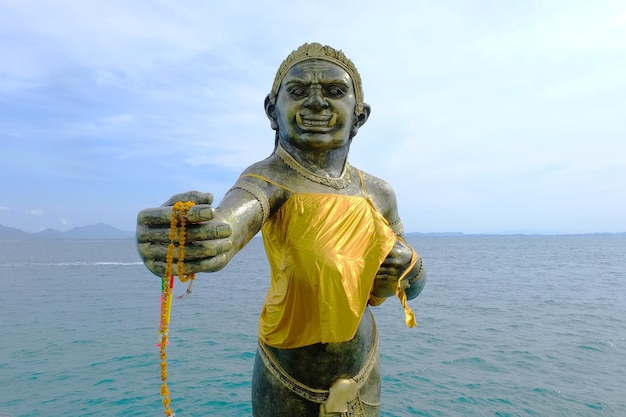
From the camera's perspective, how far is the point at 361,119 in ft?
9.77

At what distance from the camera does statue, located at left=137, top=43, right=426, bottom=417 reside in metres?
2.28

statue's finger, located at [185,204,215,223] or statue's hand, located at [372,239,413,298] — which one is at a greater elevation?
statue's finger, located at [185,204,215,223]

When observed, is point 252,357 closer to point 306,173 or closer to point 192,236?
point 306,173

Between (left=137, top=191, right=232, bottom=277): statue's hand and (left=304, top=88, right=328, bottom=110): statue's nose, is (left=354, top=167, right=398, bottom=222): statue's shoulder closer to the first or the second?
(left=304, top=88, right=328, bottom=110): statue's nose

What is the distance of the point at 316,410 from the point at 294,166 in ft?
4.44

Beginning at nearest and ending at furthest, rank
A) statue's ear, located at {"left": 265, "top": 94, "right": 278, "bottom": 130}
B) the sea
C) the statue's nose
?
1. the statue's nose
2. statue's ear, located at {"left": 265, "top": 94, "right": 278, "bottom": 130}
3. the sea

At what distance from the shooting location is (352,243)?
235cm

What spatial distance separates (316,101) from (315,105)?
0.02m

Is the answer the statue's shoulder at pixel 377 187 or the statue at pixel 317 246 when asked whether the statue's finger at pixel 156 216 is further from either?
the statue's shoulder at pixel 377 187

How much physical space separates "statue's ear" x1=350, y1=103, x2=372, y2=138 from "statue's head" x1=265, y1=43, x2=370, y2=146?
125 mm

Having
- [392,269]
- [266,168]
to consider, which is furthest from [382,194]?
[266,168]

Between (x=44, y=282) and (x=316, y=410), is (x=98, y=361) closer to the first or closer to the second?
(x=316, y=410)

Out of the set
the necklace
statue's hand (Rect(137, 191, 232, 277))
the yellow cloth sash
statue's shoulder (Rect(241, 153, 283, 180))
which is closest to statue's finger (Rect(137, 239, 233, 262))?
statue's hand (Rect(137, 191, 232, 277))

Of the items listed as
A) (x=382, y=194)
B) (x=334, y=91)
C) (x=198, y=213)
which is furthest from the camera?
(x=382, y=194)
